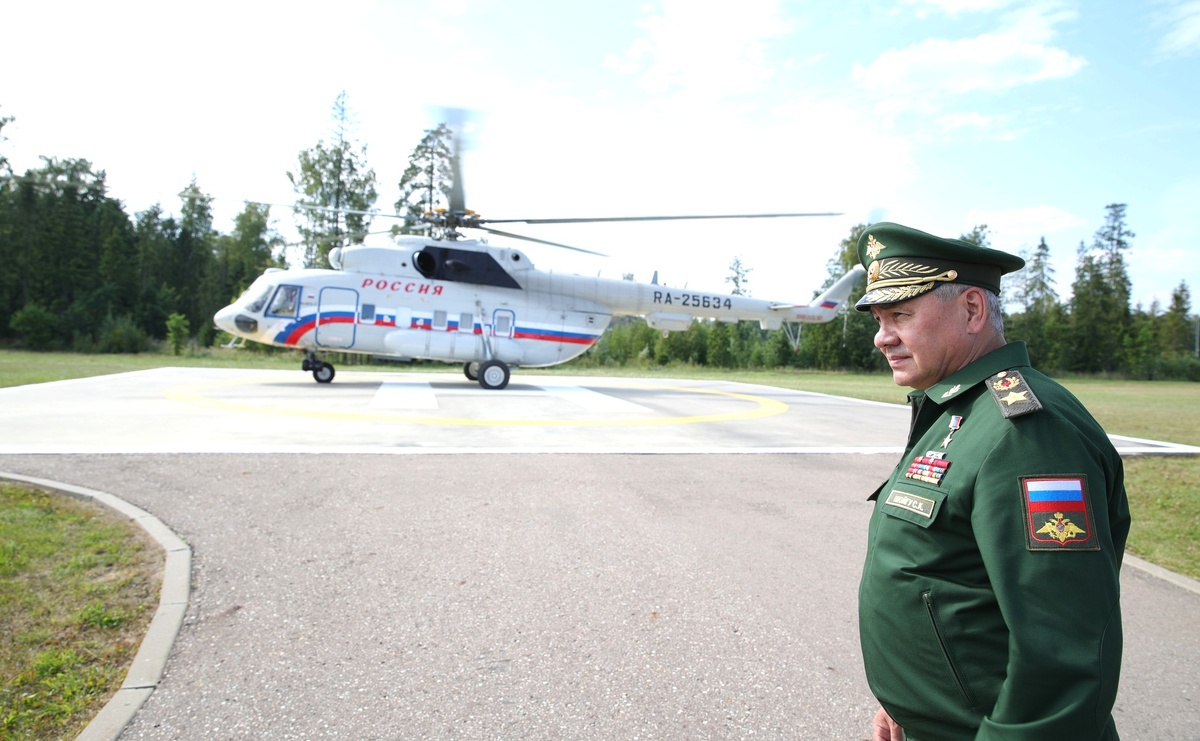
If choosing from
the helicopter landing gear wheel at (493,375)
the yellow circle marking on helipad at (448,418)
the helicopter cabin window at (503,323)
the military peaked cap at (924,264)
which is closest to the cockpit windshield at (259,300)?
the yellow circle marking on helipad at (448,418)

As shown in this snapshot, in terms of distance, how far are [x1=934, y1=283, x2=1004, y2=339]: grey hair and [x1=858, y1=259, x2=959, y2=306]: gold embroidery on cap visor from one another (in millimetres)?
19

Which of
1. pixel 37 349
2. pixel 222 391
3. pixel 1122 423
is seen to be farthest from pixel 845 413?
pixel 37 349

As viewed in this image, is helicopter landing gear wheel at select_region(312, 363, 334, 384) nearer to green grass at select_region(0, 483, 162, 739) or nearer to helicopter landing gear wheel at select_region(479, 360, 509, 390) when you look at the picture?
helicopter landing gear wheel at select_region(479, 360, 509, 390)

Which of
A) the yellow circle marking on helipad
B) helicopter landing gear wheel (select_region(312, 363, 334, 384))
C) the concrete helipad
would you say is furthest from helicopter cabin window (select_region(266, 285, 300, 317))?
the yellow circle marking on helipad

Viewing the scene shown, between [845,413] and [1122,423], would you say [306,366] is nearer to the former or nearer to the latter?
[845,413]

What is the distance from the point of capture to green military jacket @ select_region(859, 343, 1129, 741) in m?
1.21

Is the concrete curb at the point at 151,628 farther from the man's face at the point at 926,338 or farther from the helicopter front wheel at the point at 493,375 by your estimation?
the helicopter front wheel at the point at 493,375

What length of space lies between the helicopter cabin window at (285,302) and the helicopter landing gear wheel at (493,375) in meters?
4.38

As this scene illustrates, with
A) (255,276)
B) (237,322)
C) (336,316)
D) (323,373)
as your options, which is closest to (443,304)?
(336,316)

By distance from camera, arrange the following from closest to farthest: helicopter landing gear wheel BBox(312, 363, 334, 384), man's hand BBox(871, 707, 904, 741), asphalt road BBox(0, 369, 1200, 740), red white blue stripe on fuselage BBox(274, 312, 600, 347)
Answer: man's hand BBox(871, 707, 904, 741), asphalt road BBox(0, 369, 1200, 740), red white blue stripe on fuselage BBox(274, 312, 600, 347), helicopter landing gear wheel BBox(312, 363, 334, 384)

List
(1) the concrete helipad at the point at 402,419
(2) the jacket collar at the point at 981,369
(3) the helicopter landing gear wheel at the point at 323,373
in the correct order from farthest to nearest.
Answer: (3) the helicopter landing gear wheel at the point at 323,373, (1) the concrete helipad at the point at 402,419, (2) the jacket collar at the point at 981,369

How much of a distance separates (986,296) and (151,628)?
378cm

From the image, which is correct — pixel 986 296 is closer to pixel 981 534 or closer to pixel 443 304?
pixel 981 534

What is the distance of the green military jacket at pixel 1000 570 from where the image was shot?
1214 millimetres
